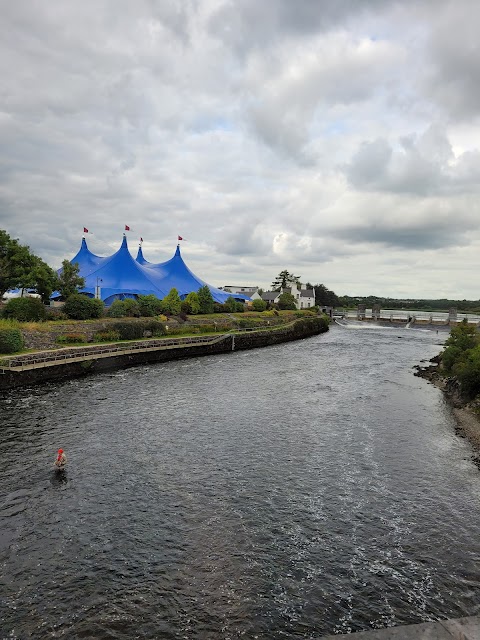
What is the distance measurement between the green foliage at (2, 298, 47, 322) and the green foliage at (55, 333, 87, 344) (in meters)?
4.15

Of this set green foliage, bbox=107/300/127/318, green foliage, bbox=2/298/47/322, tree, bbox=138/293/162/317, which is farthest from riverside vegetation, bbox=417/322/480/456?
green foliage, bbox=2/298/47/322

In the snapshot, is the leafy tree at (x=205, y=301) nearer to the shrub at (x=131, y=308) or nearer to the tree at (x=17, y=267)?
the shrub at (x=131, y=308)

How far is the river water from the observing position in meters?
10.9

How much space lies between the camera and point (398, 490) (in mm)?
17922

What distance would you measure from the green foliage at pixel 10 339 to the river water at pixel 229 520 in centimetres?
864

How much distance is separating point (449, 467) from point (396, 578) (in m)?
10.1

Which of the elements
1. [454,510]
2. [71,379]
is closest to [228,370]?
[71,379]

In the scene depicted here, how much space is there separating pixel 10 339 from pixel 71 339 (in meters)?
7.89

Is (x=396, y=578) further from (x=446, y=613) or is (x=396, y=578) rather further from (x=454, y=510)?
(x=454, y=510)

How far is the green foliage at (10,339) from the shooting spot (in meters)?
36.5

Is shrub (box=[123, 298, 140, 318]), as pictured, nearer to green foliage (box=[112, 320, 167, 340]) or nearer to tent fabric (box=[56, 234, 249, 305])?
green foliage (box=[112, 320, 167, 340])

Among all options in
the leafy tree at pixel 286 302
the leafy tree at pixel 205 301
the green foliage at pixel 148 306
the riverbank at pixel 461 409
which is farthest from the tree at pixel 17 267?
the leafy tree at pixel 286 302

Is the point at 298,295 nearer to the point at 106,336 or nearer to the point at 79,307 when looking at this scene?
the point at 79,307

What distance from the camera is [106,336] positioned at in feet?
160
